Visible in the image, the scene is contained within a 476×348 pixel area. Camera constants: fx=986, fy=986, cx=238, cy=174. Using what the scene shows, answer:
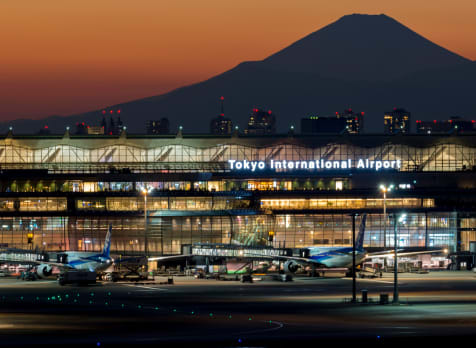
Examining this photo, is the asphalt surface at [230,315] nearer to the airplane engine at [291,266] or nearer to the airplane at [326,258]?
the airplane at [326,258]

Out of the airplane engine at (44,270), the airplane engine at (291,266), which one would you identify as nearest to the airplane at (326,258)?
the airplane engine at (291,266)

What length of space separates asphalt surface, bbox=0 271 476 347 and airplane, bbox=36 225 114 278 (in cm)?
1778

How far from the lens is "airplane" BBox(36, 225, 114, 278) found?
492 feet

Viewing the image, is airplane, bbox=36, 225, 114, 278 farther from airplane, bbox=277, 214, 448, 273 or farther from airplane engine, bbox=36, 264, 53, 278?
airplane, bbox=277, 214, 448, 273

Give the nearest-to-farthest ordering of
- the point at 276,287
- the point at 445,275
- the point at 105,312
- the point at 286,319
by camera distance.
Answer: the point at 286,319, the point at 105,312, the point at 276,287, the point at 445,275

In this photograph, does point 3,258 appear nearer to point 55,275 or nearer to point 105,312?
point 55,275

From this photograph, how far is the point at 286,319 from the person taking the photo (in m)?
81.2

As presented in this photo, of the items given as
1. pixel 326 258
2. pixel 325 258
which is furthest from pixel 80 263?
pixel 326 258

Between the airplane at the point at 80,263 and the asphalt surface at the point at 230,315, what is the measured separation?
17.8 metres

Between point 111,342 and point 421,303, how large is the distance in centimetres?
4177

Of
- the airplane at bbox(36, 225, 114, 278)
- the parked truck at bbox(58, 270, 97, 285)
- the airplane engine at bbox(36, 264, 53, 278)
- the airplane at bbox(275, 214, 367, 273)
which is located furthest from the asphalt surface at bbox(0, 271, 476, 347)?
the airplane at bbox(275, 214, 367, 273)

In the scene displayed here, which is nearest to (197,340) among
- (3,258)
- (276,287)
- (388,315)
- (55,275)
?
(388,315)

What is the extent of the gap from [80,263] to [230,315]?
228ft

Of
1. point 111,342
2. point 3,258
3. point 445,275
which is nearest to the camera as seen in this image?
point 111,342
